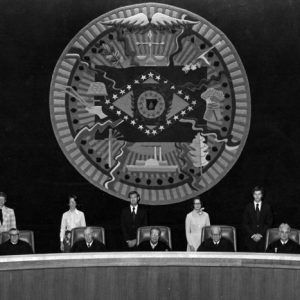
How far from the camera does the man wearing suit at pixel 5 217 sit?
28.8 ft

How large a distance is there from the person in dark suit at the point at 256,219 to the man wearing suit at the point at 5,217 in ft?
8.07

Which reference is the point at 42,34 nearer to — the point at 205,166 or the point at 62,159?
the point at 62,159

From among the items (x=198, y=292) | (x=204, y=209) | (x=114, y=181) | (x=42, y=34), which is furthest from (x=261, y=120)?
(x=198, y=292)

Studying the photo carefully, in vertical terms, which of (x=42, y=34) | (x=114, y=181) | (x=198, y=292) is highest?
(x=42, y=34)

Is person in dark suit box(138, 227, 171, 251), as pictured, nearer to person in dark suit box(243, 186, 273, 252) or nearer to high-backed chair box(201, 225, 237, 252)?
high-backed chair box(201, 225, 237, 252)

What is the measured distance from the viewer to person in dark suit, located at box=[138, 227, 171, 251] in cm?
783

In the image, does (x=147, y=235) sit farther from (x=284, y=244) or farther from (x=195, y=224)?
(x=284, y=244)

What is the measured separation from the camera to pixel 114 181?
369 inches

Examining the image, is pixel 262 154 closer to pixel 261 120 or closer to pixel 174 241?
pixel 261 120

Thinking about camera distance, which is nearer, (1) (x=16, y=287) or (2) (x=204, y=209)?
(1) (x=16, y=287)

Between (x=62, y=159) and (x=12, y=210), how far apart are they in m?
0.86

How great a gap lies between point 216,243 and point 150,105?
7.09 feet

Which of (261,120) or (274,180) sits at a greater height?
(261,120)

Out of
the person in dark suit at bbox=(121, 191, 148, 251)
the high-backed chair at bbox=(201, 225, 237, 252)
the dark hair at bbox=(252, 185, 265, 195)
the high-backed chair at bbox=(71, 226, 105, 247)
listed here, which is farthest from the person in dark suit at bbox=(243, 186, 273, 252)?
the high-backed chair at bbox=(71, 226, 105, 247)
